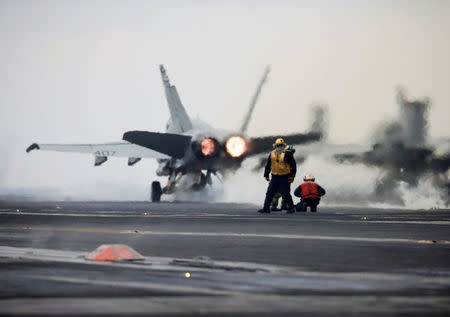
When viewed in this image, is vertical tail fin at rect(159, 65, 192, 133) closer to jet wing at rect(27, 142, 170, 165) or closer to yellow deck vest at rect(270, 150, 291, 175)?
jet wing at rect(27, 142, 170, 165)

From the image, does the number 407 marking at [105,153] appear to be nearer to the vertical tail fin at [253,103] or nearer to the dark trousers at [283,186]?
the vertical tail fin at [253,103]

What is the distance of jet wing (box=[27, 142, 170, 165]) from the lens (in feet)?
172

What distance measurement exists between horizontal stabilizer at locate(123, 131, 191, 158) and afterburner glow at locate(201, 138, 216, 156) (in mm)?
1178

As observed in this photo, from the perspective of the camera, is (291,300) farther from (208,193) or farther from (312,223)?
(208,193)

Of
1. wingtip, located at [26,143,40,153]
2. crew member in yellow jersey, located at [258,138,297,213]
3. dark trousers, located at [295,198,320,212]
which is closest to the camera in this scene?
crew member in yellow jersey, located at [258,138,297,213]

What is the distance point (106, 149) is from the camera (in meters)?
54.3

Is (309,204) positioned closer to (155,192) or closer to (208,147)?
(208,147)

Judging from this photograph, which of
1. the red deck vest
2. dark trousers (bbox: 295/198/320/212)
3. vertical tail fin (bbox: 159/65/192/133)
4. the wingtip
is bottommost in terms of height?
dark trousers (bbox: 295/198/320/212)

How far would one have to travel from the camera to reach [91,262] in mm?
12797

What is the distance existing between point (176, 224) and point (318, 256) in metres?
9.23

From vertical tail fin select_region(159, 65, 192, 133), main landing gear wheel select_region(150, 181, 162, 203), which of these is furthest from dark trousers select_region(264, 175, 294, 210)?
main landing gear wheel select_region(150, 181, 162, 203)

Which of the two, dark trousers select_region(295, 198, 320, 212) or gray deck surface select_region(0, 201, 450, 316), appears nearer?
gray deck surface select_region(0, 201, 450, 316)

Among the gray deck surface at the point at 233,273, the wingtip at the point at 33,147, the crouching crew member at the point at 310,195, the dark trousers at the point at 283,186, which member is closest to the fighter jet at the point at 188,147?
the wingtip at the point at 33,147

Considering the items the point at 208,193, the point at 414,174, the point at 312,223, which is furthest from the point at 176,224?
the point at 208,193
